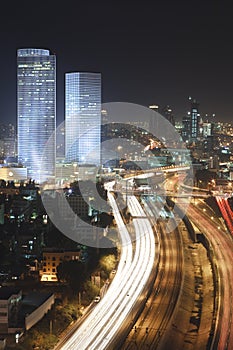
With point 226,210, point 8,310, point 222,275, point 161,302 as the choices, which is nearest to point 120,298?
point 161,302

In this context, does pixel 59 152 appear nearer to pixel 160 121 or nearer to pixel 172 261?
pixel 160 121

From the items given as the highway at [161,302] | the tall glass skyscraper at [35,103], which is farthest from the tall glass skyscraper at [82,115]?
the highway at [161,302]

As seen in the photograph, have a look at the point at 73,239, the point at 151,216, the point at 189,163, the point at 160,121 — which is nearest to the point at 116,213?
the point at 151,216

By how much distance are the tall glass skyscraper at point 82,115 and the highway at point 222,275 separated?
725 centimetres

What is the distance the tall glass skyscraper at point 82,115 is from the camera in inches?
663

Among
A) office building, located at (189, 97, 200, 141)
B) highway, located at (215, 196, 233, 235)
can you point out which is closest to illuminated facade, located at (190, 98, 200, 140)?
office building, located at (189, 97, 200, 141)

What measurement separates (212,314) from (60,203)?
16.0 feet

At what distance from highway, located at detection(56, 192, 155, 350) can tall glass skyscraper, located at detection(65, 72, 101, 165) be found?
8.89m

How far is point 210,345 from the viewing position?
14.1 ft

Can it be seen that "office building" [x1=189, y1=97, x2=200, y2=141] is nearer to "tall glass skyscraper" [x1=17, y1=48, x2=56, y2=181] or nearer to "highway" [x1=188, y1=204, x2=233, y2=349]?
"tall glass skyscraper" [x1=17, y1=48, x2=56, y2=181]

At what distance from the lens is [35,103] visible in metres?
15.9

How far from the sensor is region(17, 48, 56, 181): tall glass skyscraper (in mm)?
15805

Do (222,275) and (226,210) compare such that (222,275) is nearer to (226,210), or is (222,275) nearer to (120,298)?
(120,298)

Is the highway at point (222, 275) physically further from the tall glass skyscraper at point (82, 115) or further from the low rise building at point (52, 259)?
the tall glass skyscraper at point (82, 115)
